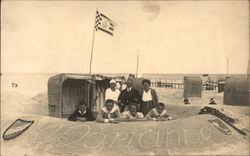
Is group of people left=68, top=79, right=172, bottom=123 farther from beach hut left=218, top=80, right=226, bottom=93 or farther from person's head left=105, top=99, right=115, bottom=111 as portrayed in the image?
beach hut left=218, top=80, right=226, bottom=93

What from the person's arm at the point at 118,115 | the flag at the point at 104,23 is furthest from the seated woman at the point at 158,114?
the flag at the point at 104,23

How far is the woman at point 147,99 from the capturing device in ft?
16.0

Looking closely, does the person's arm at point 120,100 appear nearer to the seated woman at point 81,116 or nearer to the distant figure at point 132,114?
the distant figure at point 132,114

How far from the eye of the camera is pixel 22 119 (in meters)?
5.18

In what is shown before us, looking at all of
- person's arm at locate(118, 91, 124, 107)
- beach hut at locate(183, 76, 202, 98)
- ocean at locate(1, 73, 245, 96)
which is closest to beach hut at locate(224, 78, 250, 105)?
ocean at locate(1, 73, 245, 96)

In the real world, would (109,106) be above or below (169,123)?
above

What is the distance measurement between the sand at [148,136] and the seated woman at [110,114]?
4.7 inches

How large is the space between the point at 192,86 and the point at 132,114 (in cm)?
101

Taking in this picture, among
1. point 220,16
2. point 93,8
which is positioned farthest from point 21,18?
point 220,16

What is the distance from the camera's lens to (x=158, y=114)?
4.77m

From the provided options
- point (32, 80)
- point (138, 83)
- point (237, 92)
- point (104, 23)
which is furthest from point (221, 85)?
point (32, 80)

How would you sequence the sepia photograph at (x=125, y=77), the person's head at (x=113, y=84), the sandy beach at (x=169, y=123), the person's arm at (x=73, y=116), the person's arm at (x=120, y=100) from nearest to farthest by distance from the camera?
the sandy beach at (x=169, y=123), the sepia photograph at (x=125, y=77), the person's arm at (x=73, y=116), the person's arm at (x=120, y=100), the person's head at (x=113, y=84)

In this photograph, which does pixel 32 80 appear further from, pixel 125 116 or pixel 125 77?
pixel 125 116

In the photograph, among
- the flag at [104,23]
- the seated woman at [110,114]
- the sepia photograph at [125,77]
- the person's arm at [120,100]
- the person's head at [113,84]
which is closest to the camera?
the sepia photograph at [125,77]
